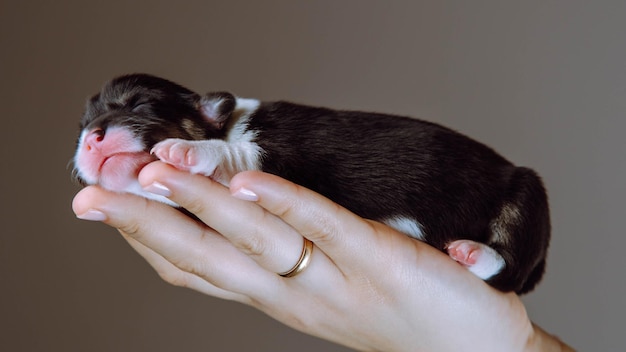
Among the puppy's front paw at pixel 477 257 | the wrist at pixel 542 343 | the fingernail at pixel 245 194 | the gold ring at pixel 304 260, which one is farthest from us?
the wrist at pixel 542 343

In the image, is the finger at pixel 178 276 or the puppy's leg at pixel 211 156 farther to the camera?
the finger at pixel 178 276

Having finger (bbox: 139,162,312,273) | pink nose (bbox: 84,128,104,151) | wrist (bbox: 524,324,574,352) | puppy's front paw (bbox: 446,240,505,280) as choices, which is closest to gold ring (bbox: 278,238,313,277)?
finger (bbox: 139,162,312,273)

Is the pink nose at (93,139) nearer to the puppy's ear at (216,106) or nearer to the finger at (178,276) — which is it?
the puppy's ear at (216,106)

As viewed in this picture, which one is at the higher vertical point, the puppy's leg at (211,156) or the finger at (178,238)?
the puppy's leg at (211,156)

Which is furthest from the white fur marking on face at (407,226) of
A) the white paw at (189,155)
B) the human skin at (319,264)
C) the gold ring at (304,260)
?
the white paw at (189,155)

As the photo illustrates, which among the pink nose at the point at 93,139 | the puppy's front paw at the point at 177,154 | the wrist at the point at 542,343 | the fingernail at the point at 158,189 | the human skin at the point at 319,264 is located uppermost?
the puppy's front paw at the point at 177,154

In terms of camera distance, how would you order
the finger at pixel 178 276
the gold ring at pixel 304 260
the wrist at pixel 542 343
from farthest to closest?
1. the finger at pixel 178 276
2. the wrist at pixel 542 343
3. the gold ring at pixel 304 260

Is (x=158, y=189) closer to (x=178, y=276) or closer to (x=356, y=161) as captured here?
(x=356, y=161)
